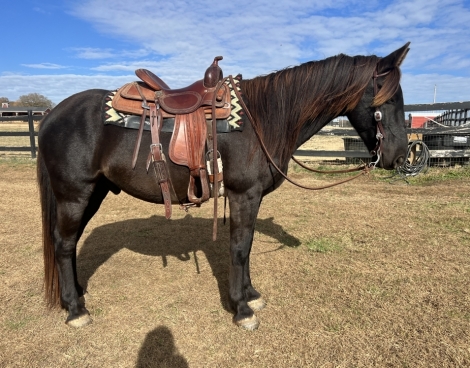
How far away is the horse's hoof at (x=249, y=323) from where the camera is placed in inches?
105

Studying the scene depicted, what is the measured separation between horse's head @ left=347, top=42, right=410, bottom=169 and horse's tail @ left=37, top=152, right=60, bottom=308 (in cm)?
271

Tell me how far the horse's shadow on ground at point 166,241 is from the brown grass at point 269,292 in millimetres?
25

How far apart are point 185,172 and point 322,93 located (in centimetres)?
127

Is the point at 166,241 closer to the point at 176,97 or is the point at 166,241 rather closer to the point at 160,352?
the point at 160,352

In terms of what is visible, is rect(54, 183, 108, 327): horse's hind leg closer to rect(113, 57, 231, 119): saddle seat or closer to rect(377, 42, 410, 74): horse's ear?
rect(113, 57, 231, 119): saddle seat

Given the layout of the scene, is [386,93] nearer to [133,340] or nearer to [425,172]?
[133,340]

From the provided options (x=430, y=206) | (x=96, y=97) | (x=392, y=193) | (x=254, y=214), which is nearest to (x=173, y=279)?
(x=254, y=214)

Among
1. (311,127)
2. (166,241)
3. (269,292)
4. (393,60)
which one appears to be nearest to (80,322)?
(269,292)

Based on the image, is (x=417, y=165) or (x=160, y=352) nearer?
(x=160, y=352)

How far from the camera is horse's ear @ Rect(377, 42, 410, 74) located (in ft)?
7.93

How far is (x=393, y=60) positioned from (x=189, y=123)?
5.33 ft

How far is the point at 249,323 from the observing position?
8.73ft

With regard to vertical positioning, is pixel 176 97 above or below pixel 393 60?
below

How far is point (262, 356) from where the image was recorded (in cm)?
235
